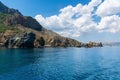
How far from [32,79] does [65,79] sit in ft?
40.7

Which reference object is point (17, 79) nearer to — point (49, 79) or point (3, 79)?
point (3, 79)

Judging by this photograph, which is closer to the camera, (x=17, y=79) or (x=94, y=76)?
(x=17, y=79)

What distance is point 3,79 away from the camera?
78.7 m

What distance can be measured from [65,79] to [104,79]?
583 inches

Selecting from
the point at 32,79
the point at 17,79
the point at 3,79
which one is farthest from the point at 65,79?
the point at 3,79

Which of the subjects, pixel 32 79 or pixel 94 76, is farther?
pixel 94 76

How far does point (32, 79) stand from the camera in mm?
79875

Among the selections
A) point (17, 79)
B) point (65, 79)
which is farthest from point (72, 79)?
point (17, 79)

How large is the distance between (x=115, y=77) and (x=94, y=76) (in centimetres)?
821

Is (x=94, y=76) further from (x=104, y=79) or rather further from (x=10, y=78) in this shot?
(x=10, y=78)

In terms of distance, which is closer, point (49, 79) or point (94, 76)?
point (49, 79)

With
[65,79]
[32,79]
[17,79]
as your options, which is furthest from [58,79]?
[17,79]

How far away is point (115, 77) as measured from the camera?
8381 centimetres

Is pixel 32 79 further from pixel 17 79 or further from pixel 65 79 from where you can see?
pixel 65 79
